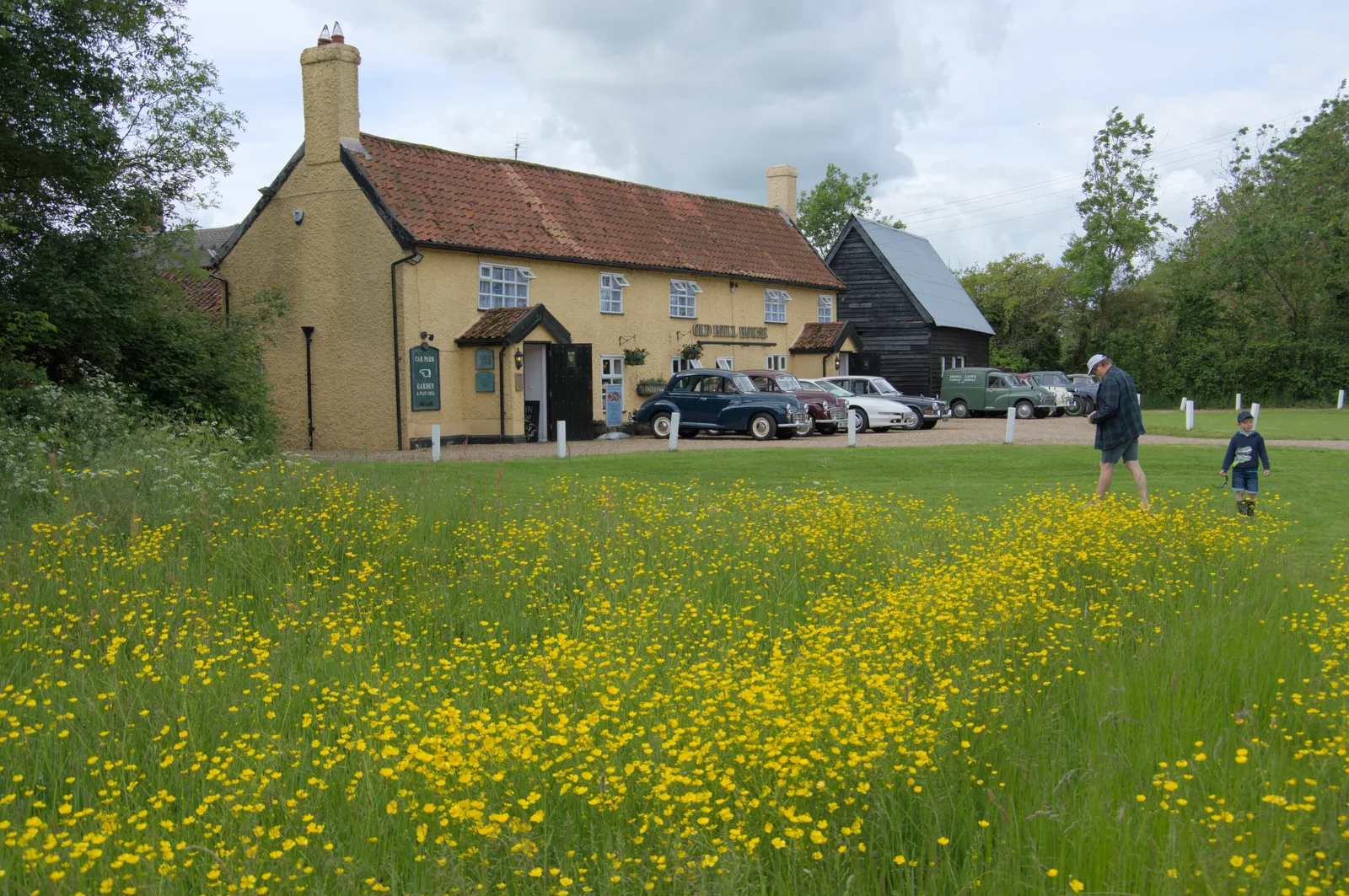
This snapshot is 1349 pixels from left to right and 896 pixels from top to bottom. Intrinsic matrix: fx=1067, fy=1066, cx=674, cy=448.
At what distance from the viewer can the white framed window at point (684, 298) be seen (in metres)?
32.1

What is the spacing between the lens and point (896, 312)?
4438 centimetres

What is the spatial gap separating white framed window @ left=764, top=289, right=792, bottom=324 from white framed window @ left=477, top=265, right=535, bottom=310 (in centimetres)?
1104

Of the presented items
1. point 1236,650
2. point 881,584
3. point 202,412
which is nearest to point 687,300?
point 202,412

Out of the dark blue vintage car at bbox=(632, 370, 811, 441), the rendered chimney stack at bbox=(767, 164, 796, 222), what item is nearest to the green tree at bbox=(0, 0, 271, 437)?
the dark blue vintage car at bbox=(632, 370, 811, 441)

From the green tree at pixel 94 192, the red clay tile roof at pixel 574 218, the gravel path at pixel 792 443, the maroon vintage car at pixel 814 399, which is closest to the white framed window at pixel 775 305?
the red clay tile roof at pixel 574 218

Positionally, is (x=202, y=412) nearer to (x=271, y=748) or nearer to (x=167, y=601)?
(x=167, y=601)

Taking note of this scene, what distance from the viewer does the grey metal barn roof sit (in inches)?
1759

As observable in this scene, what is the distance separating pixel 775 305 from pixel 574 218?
30.6ft

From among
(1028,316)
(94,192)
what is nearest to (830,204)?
(1028,316)

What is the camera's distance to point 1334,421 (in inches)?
1273

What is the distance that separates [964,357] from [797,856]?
149 ft

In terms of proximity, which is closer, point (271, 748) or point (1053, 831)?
point (1053, 831)

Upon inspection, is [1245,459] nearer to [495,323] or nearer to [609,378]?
[495,323]

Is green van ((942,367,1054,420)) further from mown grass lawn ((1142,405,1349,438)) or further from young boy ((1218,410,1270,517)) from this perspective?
young boy ((1218,410,1270,517))
